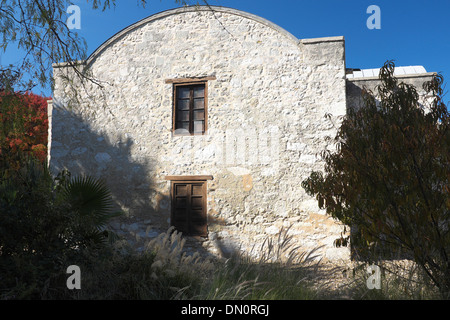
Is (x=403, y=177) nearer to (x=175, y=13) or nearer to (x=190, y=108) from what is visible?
(x=190, y=108)

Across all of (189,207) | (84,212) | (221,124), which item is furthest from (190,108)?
(84,212)

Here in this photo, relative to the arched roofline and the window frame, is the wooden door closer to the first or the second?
the window frame

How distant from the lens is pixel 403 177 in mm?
4098

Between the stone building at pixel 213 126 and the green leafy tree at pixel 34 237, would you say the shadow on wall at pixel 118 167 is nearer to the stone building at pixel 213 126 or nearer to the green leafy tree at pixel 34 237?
the stone building at pixel 213 126

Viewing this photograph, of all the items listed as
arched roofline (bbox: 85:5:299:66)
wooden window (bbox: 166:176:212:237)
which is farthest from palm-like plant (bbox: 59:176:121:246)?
arched roofline (bbox: 85:5:299:66)

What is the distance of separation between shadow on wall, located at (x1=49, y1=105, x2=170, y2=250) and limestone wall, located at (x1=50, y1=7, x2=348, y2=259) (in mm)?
24

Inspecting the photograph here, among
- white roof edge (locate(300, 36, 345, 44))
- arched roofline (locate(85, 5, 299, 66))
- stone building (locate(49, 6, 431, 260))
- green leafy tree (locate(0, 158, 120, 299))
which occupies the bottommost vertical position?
green leafy tree (locate(0, 158, 120, 299))

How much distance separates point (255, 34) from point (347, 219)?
5.08m

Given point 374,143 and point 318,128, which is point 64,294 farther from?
point 318,128

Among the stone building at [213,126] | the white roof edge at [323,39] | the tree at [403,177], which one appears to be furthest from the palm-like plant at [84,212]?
the white roof edge at [323,39]

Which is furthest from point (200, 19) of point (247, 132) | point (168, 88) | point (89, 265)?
point (89, 265)

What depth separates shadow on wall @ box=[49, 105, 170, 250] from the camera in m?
8.16

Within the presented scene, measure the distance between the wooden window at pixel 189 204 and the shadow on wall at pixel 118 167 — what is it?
19cm

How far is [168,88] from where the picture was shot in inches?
334
